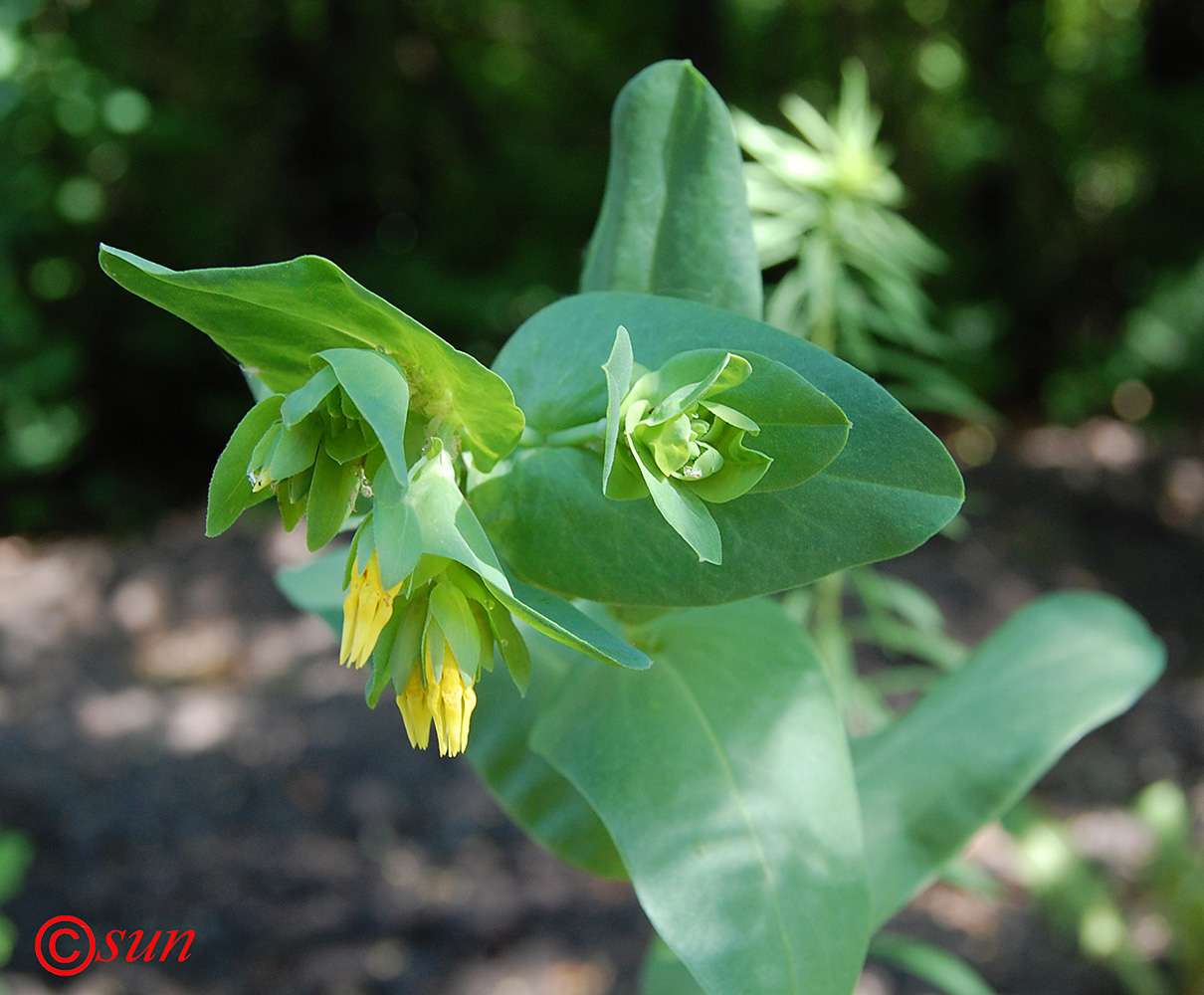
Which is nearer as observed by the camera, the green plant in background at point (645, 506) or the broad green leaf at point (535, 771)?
the green plant in background at point (645, 506)

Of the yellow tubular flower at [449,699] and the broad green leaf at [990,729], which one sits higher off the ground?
the yellow tubular flower at [449,699]

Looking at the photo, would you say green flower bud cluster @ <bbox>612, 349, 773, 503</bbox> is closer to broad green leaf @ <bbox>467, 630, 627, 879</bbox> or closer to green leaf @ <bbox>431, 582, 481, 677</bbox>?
green leaf @ <bbox>431, 582, 481, 677</bbox>

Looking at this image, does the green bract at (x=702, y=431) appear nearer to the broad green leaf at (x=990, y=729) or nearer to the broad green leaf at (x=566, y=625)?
the broad green leaf at (x=566, y=625)

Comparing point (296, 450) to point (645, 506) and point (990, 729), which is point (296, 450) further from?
point (990, 729)

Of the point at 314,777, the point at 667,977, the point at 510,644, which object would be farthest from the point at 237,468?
the point at 314,777

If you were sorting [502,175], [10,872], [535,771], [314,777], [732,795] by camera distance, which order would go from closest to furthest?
[732,795]
[535,771]
[10,872]
[314,777]
[502,175]

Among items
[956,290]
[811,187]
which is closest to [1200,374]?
[956,290]

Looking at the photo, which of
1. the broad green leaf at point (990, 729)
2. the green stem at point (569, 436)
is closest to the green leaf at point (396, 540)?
the green stem at point (569, 436)
